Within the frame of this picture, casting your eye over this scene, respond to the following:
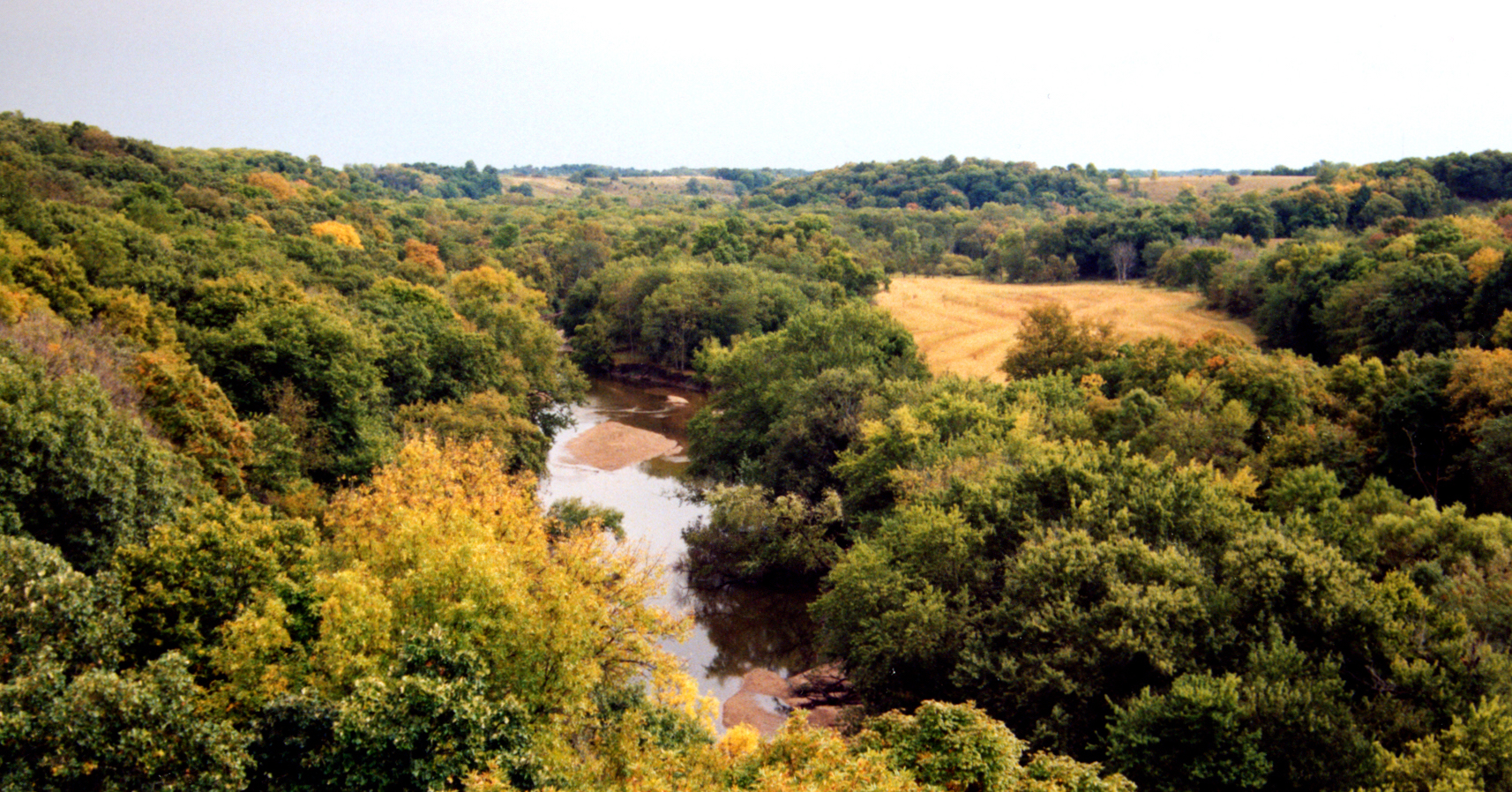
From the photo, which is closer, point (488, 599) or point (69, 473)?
point (488, 599)

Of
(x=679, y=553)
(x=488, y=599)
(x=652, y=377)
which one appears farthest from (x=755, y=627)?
(x=652, y=377)

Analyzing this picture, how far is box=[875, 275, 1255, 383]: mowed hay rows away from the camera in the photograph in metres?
54.8

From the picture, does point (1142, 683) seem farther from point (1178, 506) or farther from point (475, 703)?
point (475, 703)

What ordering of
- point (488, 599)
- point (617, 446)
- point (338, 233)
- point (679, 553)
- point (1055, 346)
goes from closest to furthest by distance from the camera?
point (488, 599) < point (679, 553) < point (1055, 346) < point (617, 446) < point (338, 233)

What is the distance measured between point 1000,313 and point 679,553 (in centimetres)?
4349

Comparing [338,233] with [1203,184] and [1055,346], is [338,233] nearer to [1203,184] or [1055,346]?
[1055,346]

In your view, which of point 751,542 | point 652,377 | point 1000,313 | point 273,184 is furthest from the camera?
point 273,184

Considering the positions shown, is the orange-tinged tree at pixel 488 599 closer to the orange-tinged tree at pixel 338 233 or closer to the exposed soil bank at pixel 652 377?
the exposed soil bank at pixel 652 377

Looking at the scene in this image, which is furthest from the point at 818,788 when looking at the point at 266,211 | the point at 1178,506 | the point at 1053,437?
the point at 266,211

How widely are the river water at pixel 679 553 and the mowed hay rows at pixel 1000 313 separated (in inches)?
639

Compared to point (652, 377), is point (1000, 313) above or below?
above

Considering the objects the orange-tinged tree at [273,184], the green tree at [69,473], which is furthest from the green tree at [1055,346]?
the orange-tinged tree at [273,184]

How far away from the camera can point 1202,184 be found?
445 ft

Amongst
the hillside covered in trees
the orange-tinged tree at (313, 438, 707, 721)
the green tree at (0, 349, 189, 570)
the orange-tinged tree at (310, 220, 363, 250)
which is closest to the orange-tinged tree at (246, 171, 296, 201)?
the orange-tinged tree at (310, 220, 363, 250)
